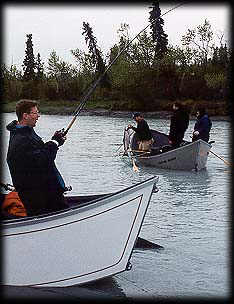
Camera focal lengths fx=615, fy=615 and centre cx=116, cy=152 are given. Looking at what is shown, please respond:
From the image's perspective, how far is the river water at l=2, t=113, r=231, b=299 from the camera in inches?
205

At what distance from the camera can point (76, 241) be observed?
4.68 meters

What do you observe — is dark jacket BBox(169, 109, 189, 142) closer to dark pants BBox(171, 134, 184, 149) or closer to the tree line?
dark pants BBox(171, 134, 184, 149)

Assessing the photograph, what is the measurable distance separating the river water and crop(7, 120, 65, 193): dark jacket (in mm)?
865

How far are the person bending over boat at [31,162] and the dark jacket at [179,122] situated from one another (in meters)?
8.05

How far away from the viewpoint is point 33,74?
5197 centimetres

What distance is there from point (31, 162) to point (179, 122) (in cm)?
854

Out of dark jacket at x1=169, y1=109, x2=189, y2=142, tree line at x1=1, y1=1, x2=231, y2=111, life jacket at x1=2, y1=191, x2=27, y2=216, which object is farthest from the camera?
tree line at x1=1, y1=1, x2=231, y2=111

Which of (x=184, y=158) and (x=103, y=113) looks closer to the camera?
(x=184, y=158)

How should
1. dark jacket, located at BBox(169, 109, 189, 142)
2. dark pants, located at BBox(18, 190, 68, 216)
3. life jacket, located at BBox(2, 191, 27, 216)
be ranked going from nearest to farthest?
dark pants, located at BBox(18, 190, 68, 216) → life jacket, located at BBox(2, 191, 27, 216) → dark jacket, located at BBox(169, 109, 189, 142)

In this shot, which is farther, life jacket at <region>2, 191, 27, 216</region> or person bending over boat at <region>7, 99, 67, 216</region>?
life jacket at <region>2, 191, 27, 216</region>

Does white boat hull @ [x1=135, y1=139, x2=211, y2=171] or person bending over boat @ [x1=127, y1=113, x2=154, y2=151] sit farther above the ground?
person bending over boat @ [x1=127, y1=113, x2=154, y2=151]

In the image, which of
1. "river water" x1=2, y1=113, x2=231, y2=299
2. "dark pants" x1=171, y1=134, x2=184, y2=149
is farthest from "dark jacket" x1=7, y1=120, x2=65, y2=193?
"dark pants" x1=171, y1=134, x2=184, y2=149

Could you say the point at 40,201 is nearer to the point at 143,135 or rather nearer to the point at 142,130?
the point at 142,130

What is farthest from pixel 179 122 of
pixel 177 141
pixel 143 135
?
pixel 143 135
